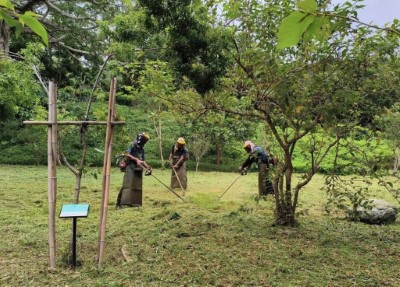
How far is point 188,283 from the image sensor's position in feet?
11.1

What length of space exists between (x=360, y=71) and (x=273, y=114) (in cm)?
114

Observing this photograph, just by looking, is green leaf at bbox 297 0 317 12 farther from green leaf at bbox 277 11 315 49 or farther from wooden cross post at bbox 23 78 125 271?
wooden cross post at bbox 23 78 125 271

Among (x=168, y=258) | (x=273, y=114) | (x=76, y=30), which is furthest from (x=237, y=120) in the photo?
(x=76, y=30)

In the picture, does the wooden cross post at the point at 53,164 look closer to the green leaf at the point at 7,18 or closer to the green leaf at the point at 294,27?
the green leaf at the point at 7,18

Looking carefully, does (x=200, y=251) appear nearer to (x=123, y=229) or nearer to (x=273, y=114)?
(x=123, y=229)

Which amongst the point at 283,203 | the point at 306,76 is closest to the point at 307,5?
the point at 306,76

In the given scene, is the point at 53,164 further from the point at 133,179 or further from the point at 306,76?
the point at 133,179

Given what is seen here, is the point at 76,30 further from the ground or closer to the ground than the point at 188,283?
further from the ground

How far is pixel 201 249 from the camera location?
4293 millimetres

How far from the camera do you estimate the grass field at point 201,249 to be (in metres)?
3.51

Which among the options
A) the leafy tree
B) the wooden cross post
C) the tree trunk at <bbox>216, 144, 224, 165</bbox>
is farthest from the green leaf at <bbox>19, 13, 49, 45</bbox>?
the tree trunk at <bbox>216, 144, 224, 165</bbox>

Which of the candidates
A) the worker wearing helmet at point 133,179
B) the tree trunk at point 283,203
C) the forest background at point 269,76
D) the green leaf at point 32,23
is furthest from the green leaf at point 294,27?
the worker wearing helmet at point 133,179

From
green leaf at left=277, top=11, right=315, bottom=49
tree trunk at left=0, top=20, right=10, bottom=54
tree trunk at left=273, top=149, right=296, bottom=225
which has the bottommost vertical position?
tree trunk at left=273, top=149, right=296, bottom=225

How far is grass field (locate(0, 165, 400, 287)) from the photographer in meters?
3.51
